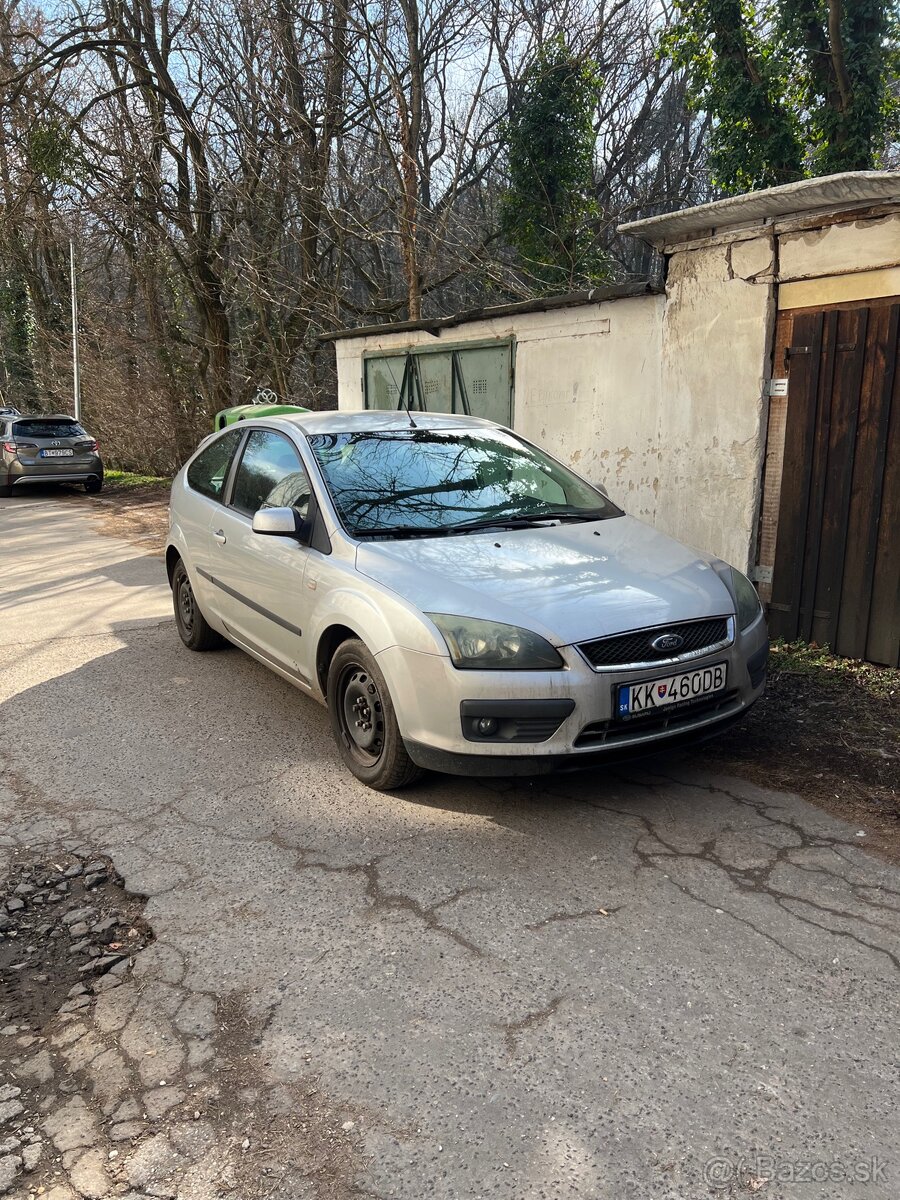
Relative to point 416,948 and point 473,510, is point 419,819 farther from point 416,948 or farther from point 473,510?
point 473,510

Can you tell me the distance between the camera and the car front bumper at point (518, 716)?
3.44 m

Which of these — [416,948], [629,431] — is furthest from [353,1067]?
[629,431]

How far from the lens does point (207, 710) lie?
5.11 meters

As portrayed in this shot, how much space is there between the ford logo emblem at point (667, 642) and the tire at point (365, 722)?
43.1 inches

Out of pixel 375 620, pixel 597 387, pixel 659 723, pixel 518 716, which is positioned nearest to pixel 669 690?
pixel 659 723

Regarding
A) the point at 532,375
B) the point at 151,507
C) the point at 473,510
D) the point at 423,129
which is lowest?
the point at 151,507

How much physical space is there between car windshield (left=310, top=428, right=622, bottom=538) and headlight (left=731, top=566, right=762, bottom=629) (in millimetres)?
803

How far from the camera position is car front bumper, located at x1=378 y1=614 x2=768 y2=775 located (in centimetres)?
344

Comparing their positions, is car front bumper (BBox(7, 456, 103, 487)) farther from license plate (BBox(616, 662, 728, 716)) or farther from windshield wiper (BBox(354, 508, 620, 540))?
license plate (BBox(616, 662, 728, 716))

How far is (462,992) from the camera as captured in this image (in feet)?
8.57

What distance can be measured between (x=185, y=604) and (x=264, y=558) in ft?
5.82

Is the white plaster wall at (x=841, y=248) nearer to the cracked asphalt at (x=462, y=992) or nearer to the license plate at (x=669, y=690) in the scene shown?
the license plate at (x=669, y=690)

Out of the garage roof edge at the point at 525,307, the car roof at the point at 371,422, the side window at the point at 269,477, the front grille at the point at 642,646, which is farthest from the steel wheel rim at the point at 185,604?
the garage roof edge at the point at 525,307

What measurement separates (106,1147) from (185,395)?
20.6 metres
